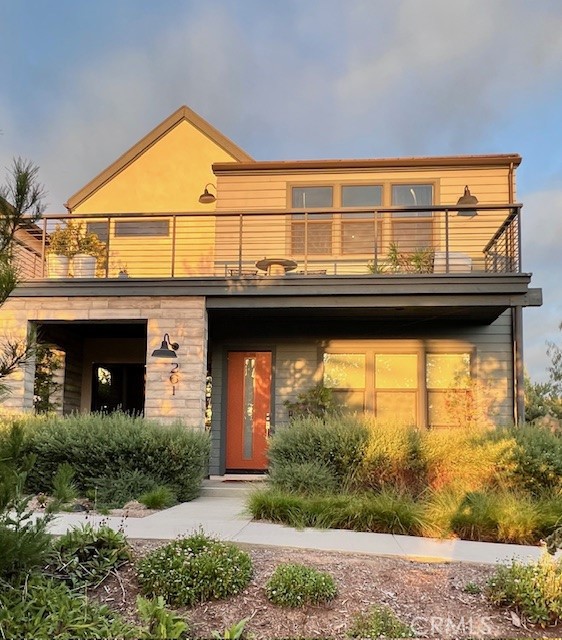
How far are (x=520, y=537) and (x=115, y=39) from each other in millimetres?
15507

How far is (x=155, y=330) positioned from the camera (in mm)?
10203

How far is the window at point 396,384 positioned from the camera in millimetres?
11477

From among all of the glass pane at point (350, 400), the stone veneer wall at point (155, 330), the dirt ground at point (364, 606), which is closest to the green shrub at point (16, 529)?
the dirt ground at point (364, 606)

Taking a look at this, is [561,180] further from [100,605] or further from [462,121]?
[100,605]

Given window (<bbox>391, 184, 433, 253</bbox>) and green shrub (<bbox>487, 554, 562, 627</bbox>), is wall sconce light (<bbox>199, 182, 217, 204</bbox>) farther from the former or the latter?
green shrub (<bbox>487, 554, 562, 627</bbox>)

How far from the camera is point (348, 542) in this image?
543 cm

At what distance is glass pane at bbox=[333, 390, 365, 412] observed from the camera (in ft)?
37.8

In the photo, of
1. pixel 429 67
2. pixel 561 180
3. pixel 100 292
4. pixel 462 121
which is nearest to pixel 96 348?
pixel 100 292

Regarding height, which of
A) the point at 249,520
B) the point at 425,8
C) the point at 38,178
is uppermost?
the point at 425,8

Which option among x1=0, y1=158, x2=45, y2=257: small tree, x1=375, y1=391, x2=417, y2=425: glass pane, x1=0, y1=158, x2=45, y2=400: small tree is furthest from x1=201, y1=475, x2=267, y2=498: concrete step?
x1=0, y1=158, x2=45, y2=257: small tree

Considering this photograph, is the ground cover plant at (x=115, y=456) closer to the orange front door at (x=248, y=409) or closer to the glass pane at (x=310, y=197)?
the orange front door at (x=248, y=409)

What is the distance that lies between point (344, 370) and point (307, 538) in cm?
630

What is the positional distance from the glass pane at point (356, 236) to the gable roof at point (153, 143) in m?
3.65

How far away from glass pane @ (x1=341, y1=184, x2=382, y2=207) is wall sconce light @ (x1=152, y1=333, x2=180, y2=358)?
484 cm
